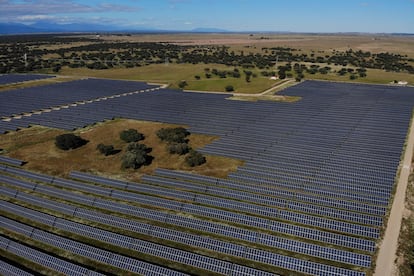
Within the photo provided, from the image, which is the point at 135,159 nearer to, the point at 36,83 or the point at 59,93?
the point at 59,93

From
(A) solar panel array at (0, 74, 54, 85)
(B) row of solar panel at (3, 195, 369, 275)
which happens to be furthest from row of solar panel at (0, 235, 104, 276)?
(A) solar panel array at (0, 74, 54, 85)

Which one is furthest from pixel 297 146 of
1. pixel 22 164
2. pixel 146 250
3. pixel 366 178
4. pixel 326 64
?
pixel 326 64

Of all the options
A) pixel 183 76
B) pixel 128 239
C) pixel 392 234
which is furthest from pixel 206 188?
pixel 183 76

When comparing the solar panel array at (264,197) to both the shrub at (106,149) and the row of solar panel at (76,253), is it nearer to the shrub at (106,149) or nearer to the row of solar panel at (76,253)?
the row of solar panel at (76,253)

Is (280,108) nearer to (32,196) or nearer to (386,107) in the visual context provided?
(386,107)

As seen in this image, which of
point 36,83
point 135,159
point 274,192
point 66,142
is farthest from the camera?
point 36,83

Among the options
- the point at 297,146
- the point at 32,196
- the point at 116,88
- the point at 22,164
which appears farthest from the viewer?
the point at 116,88

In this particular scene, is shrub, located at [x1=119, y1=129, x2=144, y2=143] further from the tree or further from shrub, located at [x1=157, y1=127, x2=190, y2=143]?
the tree
